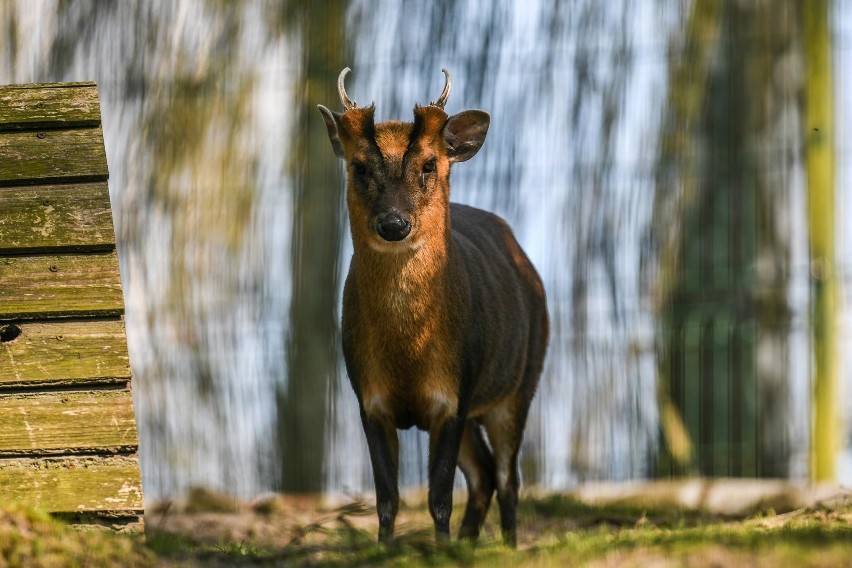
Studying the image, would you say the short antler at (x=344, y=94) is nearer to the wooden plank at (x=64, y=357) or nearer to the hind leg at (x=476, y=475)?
the wooden plank at (x=64, y=357)

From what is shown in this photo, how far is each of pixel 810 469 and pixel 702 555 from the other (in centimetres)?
456

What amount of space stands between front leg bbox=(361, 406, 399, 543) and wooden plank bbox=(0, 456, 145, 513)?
128 centimetres

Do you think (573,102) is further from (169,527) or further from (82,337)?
(82,337)

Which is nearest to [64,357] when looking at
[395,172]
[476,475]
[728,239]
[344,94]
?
[395,172]

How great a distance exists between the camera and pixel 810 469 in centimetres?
873

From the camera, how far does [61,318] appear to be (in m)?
5.73

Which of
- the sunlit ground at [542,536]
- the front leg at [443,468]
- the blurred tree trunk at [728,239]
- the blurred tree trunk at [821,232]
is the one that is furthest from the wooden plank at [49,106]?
the blurred tree trunk at [821,232]

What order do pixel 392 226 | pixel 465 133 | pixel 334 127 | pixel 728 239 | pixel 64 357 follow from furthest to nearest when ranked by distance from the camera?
pixel 728 239, pixel 465 133, pixel 334 127, pixel 392 226, pixel 64 357

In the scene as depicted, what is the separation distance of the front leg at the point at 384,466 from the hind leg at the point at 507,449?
123 cm

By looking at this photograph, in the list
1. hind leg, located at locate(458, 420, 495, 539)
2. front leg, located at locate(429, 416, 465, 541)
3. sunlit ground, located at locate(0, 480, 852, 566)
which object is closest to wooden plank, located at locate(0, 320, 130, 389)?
sunlit ground, located at locate(0, 480, 852, 566)

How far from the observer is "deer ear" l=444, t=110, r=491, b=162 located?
6930 millimetres

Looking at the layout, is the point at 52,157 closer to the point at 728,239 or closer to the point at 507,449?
the point at 507,449

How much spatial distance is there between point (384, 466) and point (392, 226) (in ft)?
3.76

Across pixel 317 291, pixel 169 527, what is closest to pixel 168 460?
pixel 169 527
